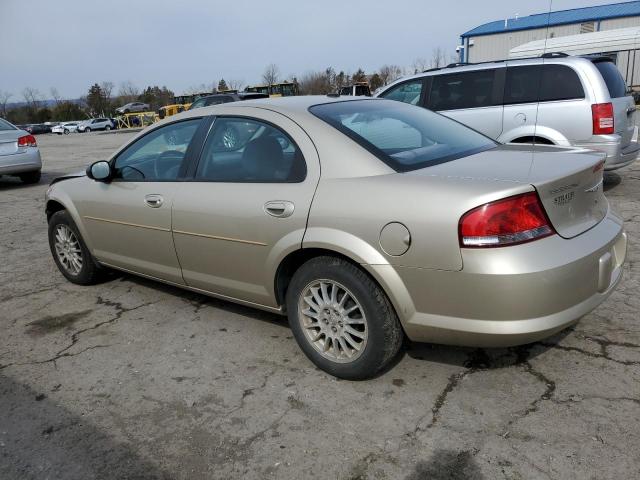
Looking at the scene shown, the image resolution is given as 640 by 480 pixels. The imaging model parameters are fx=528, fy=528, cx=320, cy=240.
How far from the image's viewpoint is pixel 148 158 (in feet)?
13.2

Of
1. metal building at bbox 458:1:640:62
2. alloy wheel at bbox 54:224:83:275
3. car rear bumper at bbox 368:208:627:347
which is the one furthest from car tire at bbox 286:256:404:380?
metal building at bbox 458:1:640:62

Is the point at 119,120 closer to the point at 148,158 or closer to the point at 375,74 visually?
the point at 375,74

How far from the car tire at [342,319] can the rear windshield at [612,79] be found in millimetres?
5001

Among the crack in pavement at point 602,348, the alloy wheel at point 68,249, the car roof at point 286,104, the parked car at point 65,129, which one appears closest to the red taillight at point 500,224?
the crack in pavement at point 602,348

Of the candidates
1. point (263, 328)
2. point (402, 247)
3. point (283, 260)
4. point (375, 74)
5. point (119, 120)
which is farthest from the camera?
point (375, 74)

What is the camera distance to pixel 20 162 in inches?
418

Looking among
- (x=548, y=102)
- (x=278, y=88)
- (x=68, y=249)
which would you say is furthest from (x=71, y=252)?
(x=278, y=88)

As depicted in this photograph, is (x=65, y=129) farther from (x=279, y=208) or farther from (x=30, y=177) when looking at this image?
(x=279, y=208)

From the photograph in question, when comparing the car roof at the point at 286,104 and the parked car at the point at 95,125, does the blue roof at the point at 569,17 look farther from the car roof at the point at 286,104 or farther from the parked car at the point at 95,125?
the car roof at the point at 286,104

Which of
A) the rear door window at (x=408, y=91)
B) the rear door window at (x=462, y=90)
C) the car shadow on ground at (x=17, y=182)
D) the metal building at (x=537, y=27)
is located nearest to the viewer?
the rear door window at (x=462, y=90)

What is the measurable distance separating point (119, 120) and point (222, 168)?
157ft

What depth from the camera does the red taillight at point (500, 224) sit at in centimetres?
233

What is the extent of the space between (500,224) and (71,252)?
12.7ft

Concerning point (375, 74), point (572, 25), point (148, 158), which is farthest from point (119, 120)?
point (148, 158)
